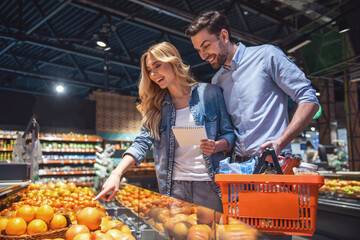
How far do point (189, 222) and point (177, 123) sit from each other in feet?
3.26

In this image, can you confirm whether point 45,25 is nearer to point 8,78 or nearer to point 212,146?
point 8,78

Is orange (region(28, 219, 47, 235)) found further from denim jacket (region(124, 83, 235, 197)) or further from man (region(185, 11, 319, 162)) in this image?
man (region(185, 11, 319, 162))

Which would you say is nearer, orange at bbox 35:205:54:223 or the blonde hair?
orange at bbox 35:205:54:223

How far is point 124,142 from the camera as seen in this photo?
12469 millimetres

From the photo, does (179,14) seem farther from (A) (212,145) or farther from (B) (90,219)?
(B) (90,219)

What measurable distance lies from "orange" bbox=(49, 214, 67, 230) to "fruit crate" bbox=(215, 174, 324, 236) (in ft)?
2.64

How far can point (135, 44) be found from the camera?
38.0 ft

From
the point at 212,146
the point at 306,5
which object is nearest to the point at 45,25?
the point at 306,5

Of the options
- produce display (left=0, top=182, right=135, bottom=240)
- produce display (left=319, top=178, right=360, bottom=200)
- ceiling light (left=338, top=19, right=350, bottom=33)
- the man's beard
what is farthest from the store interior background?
produce display (left=0, top=182, right=135, bottom=240)

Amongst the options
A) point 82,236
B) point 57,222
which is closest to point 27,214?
point 57,222

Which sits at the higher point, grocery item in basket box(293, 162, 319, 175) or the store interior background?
the store interior background

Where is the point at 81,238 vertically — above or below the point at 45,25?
below

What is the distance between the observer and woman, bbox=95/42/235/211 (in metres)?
1.76

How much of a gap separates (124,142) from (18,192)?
985 cm
